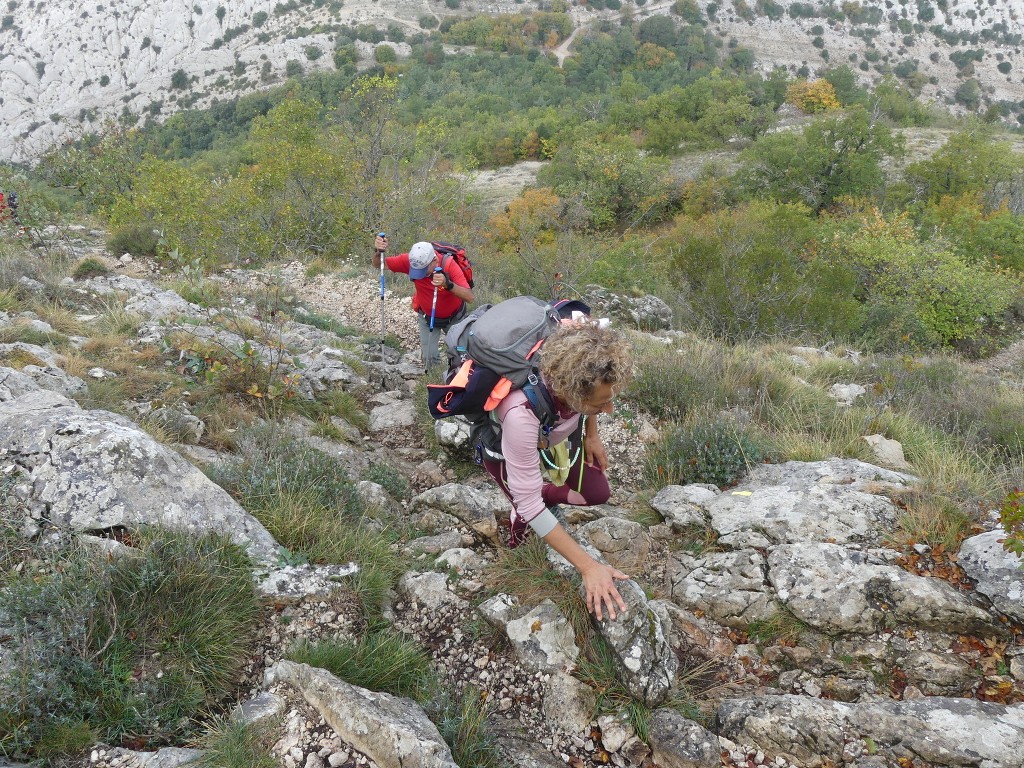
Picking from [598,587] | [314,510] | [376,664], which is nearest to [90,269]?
[314,510]

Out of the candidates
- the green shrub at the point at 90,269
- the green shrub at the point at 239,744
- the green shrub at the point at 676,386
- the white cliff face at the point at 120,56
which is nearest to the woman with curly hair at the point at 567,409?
the green shrub at the point at 239,744

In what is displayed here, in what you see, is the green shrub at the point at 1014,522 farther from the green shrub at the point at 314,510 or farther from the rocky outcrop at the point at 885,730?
the green shrub at the point at 314,510

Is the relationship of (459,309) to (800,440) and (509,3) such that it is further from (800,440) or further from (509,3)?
(509,3)

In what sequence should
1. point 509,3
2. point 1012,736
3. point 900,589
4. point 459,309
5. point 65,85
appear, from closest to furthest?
1. point 1012,736
2. point 900,589
3. point 459,309
4. point 65,85
5. point 509,3

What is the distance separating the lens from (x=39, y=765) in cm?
161

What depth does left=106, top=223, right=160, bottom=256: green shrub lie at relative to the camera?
10352 millimetres

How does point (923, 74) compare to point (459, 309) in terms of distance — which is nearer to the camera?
point (459, 309)

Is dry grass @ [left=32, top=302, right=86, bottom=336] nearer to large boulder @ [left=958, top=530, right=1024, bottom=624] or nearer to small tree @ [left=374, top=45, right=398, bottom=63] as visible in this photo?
large boulder @ [left=958, top=530, right=1024, bottom=624]

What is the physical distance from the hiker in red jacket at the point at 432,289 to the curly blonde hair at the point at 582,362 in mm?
2905

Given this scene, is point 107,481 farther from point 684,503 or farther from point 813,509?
point 813,509

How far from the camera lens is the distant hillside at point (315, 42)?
257 ft

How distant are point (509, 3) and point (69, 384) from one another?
12123 centimetres

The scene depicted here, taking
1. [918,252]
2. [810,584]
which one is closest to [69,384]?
[810,584]

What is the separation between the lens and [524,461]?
2135mm
